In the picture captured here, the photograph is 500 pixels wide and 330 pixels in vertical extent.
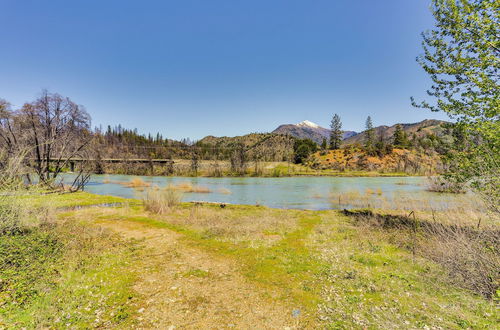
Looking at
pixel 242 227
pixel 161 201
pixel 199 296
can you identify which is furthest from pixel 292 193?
pixel 199 296

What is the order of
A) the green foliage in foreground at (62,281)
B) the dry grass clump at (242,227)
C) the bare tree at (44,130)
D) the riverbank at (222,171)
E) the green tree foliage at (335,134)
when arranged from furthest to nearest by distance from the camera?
the green tree foliage at (335,134) < the riverbank at (222,171) < the bare tree at (44,130) < the dry grass clump at (242,227) < the green foliage in foreground at (62,281)

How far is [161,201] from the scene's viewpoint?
64.2 ft

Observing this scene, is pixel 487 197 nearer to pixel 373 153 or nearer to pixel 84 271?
pixel 84 271

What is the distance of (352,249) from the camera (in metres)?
10.5

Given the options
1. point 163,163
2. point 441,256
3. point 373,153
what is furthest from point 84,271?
point 373,153

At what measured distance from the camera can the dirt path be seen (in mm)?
5402

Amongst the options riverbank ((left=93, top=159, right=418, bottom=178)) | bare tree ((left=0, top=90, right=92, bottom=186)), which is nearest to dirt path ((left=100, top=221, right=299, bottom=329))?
bare tree ((left=0, top=90, right=92, bottom=186))

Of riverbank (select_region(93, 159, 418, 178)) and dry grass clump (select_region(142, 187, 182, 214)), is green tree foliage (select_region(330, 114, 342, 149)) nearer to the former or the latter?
riverbank (select_region(93, 159, 418, 178))

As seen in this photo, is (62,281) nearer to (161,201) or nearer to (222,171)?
(161,201)

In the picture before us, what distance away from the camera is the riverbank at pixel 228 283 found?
5312mm

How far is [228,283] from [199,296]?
3.75 ft

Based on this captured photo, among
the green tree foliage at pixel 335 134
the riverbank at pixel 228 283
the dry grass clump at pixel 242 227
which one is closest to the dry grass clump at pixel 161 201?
the dry grass clump at pixel 242 227

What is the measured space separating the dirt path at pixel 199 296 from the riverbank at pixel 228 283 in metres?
0.03

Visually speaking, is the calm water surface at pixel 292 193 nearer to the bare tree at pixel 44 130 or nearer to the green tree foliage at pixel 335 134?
the bare tree at pixel 44 130
